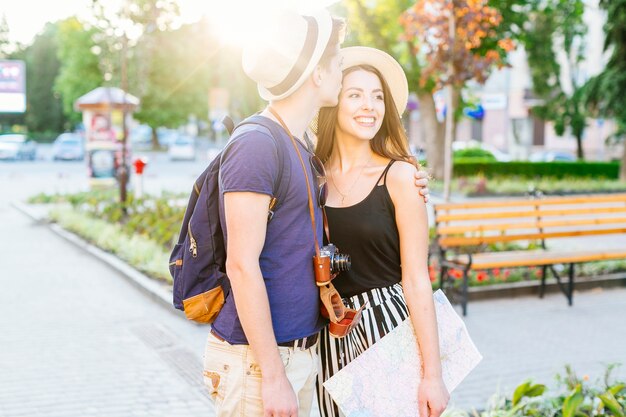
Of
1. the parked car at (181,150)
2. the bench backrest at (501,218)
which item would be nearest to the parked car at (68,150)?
the parked car at (181,150)

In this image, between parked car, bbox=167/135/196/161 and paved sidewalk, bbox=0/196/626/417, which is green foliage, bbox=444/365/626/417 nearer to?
paved sidewalk, bbox=0/196/626/417

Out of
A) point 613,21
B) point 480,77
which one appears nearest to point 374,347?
point 480,77

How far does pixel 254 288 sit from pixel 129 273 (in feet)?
25.2

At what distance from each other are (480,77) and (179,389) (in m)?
8.45

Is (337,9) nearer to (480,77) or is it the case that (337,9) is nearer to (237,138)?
(480,77)

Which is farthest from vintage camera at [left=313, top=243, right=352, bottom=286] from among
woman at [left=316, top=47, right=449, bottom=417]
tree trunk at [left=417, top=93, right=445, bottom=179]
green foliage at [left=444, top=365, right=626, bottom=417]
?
tree trunk at [left=417, top=93, right=445, bottom=179]

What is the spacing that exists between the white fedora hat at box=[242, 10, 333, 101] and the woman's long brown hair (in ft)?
1.72

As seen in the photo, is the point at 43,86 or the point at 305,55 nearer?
the point at 305,55

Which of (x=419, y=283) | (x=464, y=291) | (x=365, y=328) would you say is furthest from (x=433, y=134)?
(x=419, y=283)

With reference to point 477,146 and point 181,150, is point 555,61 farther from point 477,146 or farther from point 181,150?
point 181,150

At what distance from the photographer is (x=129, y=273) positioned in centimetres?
948

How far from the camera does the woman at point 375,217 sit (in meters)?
2.54

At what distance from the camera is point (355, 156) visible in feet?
9.25

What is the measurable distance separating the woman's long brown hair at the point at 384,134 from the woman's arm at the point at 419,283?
0.66 ft
